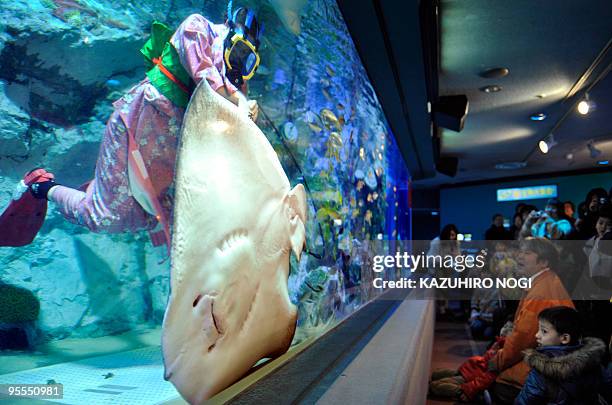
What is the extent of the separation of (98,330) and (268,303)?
475 mm

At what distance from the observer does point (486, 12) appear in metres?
3.56

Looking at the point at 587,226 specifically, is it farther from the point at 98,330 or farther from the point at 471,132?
the point at 98,330

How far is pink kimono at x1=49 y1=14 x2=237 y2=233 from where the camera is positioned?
0.64 m

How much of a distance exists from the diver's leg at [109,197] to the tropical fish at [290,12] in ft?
2.53

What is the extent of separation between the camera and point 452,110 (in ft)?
18.3

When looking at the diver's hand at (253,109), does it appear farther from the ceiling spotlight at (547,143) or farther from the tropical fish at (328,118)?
the ceiling spotlight at (547,143)

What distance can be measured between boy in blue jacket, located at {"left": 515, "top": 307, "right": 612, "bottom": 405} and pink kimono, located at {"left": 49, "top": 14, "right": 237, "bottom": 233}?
90.2 inches

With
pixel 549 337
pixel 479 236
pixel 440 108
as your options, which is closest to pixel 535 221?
pixel 440 108

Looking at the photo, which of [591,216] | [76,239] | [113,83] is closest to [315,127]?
[113,83]

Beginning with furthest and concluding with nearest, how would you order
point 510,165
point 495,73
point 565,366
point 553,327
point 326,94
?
point 510,165, point 495,73, point 553,327, point 565,366, point 326,94

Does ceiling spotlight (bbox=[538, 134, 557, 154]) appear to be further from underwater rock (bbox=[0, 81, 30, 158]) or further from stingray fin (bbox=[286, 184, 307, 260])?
underwater rock (bbox=[0, 81, 30, 158])

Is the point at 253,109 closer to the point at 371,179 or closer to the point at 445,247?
the point at 371,179

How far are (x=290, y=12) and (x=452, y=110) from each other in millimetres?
4606

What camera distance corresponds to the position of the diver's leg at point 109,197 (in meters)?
0.60
